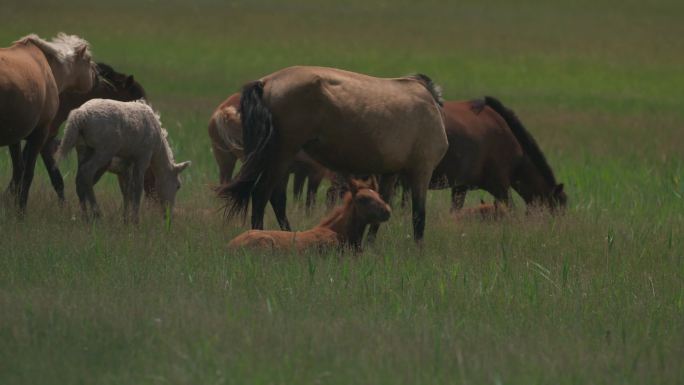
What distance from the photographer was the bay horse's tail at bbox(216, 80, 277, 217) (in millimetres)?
10209

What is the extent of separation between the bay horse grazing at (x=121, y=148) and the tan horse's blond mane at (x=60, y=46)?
3.24 feet

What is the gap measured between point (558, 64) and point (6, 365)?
3027 centimetres

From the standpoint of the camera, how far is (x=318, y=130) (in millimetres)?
10336

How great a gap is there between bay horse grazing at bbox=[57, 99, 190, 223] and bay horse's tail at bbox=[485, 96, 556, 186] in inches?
143

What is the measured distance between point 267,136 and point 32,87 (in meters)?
2.11

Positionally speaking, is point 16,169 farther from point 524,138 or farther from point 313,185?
point 524,138

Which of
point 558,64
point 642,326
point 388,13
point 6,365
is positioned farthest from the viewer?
point 388,13

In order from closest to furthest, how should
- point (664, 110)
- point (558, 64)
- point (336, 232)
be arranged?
point (336, 232)
point (664, 110)
point (558, 64)

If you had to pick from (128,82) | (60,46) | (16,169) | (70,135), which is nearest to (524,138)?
(128,82)

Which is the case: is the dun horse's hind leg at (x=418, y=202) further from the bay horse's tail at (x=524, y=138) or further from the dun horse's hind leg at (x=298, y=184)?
the dun horse's hind leg at (x=298, y=184)

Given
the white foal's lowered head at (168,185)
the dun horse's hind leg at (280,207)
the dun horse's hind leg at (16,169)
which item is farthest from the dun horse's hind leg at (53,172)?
the dun horse's hind leg at (280,207)

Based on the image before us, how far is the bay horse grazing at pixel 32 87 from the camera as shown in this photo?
10344mm

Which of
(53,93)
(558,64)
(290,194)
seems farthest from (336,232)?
(558,64)

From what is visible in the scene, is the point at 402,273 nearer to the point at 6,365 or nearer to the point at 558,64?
the point at 6,365
